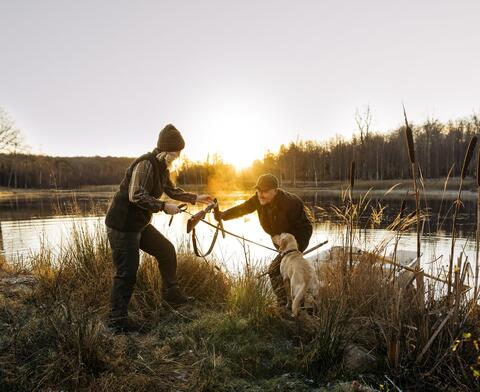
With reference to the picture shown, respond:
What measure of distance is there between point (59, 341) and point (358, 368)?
257 cm

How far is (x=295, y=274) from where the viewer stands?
4.11 m

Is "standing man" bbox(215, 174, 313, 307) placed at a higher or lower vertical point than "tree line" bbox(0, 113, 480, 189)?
lower

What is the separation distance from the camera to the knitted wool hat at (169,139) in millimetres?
4203

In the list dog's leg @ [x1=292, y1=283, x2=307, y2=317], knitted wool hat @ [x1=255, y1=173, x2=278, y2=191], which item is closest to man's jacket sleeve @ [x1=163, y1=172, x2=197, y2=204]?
knitted wool hat @ [x1=255, y1=173, x2=278, y2=191]

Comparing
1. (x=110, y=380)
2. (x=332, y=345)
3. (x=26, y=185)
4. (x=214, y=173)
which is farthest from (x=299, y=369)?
(x=26, y=185)

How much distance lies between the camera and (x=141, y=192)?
3885 millimetres

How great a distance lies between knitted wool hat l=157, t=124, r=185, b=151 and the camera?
165 inches

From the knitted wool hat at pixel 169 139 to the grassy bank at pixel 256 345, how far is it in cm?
174

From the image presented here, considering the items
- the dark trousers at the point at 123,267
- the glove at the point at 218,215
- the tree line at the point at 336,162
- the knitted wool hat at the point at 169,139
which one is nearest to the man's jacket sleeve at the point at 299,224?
the glove at the point at 218,215

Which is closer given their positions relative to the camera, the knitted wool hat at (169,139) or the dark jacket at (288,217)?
the knitted wool hat at (169,139)

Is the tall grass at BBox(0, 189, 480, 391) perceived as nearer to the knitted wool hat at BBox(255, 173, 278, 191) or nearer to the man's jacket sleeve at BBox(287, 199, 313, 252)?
the man's jacket sleeve at BBox(287, 199, 313, 252)

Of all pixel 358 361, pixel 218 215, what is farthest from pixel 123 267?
pixel 358 361

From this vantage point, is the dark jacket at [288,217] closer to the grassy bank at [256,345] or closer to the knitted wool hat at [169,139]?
the grassy bank at [256,345]

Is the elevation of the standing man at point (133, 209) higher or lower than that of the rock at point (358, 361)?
higher
